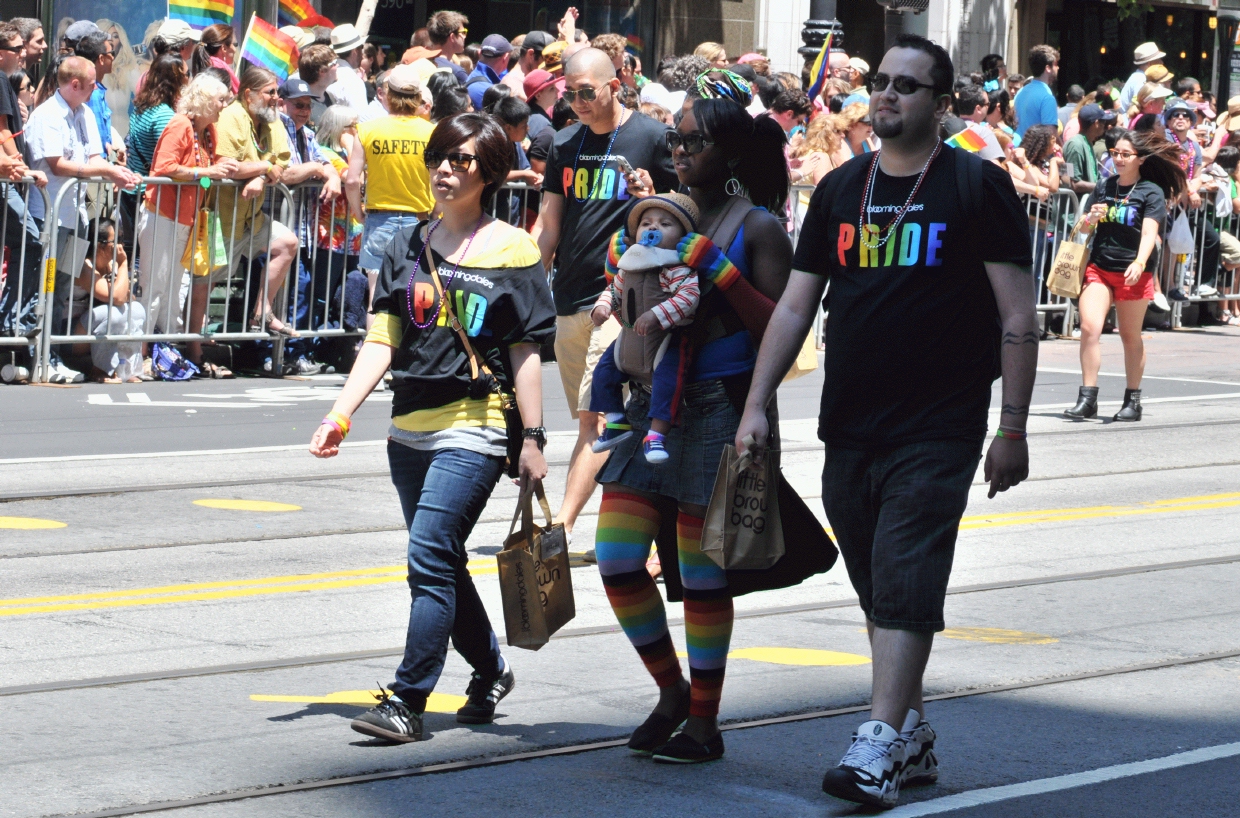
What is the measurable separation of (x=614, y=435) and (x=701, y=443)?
0.94ft

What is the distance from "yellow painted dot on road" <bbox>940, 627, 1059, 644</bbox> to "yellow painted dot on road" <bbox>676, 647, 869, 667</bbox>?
20.6 inches

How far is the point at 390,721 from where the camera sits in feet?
17.6

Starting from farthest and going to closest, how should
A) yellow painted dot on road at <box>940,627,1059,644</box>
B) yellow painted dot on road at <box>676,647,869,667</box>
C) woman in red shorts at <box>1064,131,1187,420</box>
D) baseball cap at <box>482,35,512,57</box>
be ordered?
baseball cap at <box>482,35,512,57</box> < woman in red shorts at <box>1064,131,1187,420</box> < yellow painted dot on road at <box>940,627,1059,644</box> < yellow painted dot on road at <box>676,647,869,667</box>

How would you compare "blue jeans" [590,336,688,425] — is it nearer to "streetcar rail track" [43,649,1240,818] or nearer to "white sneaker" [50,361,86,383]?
"streetcar rail track" [43,649,1240,818]

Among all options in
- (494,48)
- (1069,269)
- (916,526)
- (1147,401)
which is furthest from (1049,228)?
(916,526)

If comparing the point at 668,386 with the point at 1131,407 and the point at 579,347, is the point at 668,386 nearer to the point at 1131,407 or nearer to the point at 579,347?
the point at 579,347

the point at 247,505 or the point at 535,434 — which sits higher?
the point at 535,434

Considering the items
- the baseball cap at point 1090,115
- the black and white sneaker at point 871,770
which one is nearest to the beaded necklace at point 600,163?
the black and white sneaker at point 871,770

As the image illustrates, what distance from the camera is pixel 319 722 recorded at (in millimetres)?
5664

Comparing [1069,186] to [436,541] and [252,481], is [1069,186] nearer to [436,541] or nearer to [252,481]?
[252,481]

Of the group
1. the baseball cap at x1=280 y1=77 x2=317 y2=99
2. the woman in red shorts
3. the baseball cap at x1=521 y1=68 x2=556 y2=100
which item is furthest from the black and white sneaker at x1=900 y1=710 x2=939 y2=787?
the baseball cap at x1=521 y1=68 x2=556 y2=100

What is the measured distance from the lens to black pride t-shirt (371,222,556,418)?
18.4 feet

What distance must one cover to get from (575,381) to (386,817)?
3.74 m

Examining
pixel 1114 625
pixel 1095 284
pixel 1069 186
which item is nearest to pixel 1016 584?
pixel 1114 625
